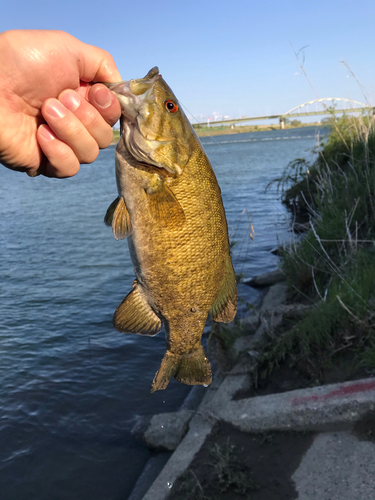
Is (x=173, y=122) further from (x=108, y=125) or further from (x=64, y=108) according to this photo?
(x=64, y=108)

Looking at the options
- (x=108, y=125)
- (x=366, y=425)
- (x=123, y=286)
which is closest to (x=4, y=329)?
(x=123, y=286)

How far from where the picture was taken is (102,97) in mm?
2154

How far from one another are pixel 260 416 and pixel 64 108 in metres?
4.58

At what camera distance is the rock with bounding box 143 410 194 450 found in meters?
6.30

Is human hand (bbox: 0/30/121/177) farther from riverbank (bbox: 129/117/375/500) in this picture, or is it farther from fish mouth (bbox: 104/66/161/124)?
riverbank (bbox: 129/117/375/500)


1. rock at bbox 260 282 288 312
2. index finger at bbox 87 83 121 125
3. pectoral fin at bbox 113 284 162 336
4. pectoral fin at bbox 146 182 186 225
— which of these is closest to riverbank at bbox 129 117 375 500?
rock at bbox 260 282 288 312

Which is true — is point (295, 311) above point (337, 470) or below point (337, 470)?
above

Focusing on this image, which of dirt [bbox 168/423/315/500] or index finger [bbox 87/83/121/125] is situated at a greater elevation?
index finger [bbox 87/83/121/125]

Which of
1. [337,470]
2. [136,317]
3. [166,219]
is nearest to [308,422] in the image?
[337,470]

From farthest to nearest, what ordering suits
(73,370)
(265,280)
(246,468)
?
1. (265,280)
2. (73,370)
3. (246,468)

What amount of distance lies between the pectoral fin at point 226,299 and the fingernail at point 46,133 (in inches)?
47.7

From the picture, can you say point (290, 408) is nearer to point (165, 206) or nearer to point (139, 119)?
point (165, 206)

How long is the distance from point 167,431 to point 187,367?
4492 mm

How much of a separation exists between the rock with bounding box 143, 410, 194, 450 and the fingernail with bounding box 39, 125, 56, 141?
521 centimetres
